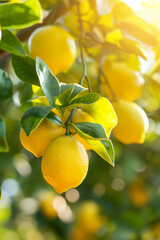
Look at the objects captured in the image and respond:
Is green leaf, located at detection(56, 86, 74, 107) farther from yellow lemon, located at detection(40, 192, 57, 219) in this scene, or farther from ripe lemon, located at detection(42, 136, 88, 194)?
yellow lemon, located at detection(40, 192, 57, 219)

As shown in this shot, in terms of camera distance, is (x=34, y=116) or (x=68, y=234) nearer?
(x=34, y=116)

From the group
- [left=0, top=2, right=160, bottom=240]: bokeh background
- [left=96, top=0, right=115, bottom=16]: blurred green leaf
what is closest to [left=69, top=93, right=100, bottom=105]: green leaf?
[left=96, top=0, right=115, bottom=16]: blurred green leaf

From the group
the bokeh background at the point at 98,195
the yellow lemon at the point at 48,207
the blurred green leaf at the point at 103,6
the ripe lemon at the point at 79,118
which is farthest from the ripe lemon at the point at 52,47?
the yellow lemon at the point at 48,207

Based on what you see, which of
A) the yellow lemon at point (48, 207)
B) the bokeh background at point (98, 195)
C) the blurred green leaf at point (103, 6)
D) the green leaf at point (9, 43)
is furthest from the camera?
the yellow lemon at point (48, 207)

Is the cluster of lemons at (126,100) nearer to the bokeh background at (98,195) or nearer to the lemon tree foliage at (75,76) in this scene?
the lemon tree foliage at (75,76)

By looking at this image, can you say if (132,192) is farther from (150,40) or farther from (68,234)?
(150,40)

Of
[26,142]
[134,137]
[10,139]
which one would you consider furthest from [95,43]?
[10,139]

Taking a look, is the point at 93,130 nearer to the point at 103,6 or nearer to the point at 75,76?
the point at 103,6
